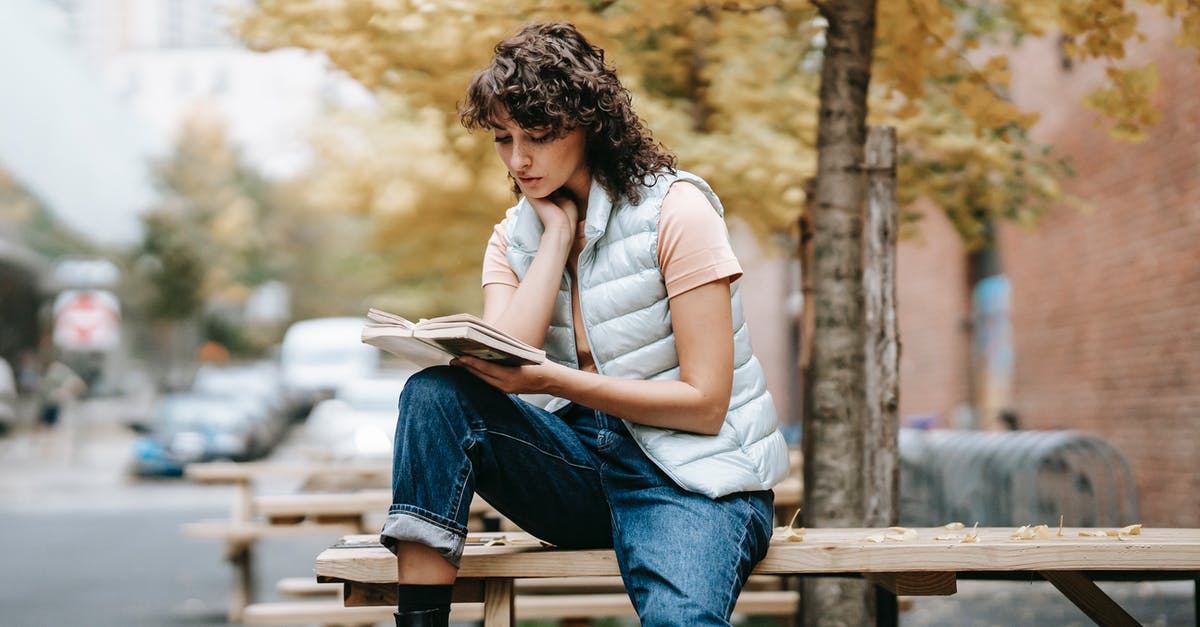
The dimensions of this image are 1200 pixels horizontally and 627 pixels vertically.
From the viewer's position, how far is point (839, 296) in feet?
15.3

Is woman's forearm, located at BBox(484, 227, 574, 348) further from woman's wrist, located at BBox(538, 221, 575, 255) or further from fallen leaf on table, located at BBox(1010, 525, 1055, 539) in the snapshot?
fallen leaf on table, located at BBox(1010, 525, 1055, 539)

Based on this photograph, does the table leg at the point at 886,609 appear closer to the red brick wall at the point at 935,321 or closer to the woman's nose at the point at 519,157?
the woman's nose at the point at 519,157

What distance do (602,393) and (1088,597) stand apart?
1378 mm

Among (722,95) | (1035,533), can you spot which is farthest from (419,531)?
(722,95)

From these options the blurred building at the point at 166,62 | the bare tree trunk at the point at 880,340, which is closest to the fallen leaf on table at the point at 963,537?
the bare tree trunk at the point at 880,340

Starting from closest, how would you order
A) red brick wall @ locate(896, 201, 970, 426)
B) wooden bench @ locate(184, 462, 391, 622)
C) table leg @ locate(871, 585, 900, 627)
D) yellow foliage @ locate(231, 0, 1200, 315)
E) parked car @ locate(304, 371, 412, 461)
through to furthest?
1. table leg @ locate(871, 585, 900, 627)
2. yellow foliage @ locate(231, 0, 1200, 315)
3. wooden bench @ locate(184, 462, 391, 622)
4. red brick wall @ locate(896, 201, 970, 426)
5. parked car @ locate(304, 371, 412, 461)

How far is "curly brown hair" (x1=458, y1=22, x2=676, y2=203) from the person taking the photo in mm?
2924

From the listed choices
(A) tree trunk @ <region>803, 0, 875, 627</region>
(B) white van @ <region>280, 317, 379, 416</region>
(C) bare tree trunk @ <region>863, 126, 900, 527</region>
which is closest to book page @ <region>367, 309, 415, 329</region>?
(A) tree trunk @ <region>803, 0, 875, 627</region>

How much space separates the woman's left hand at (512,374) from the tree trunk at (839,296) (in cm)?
205

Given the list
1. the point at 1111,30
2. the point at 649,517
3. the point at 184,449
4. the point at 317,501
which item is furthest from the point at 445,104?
the point at 184,449

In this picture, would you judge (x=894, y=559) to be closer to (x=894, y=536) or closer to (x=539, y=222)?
(x=894, y=536)

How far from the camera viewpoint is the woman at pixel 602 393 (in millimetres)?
2791

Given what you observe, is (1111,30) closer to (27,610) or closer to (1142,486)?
(1142,486)

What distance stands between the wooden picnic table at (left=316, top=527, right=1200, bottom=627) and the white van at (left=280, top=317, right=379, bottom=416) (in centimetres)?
2986
